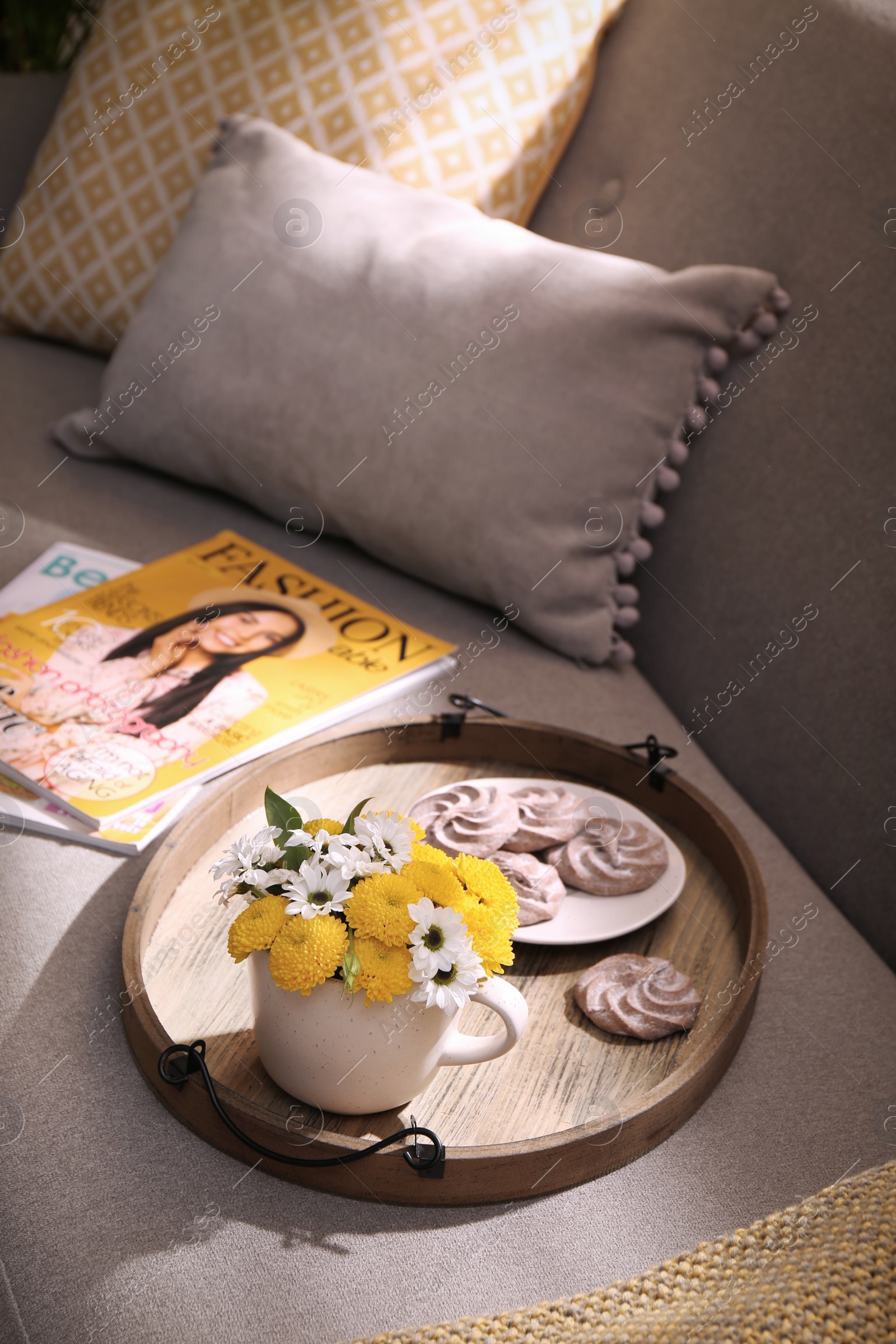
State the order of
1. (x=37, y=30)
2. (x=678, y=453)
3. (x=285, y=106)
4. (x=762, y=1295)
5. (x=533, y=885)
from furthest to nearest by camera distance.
A: (x=37, y=30) < (x=285, y=106) < (x=678, y=453) < (x=533, y=885) < (x=762, y=1295)

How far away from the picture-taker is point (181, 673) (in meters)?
0.94

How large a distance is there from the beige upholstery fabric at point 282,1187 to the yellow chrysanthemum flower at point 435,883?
180 mm

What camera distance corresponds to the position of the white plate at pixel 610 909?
724 mm

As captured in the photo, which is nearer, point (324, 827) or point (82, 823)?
point (324, 827)

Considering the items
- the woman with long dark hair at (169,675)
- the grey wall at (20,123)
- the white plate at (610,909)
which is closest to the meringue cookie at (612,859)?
the white plate at (610,909)

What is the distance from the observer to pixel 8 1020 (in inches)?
25.4

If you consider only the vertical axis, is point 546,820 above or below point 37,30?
above

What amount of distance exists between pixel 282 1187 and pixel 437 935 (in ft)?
0.60

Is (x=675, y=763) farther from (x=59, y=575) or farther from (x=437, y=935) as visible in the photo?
(x=59, y=575)

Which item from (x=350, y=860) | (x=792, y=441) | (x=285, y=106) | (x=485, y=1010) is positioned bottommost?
(x=485, y=1010)

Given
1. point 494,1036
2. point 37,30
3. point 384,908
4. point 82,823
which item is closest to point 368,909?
point 384,908

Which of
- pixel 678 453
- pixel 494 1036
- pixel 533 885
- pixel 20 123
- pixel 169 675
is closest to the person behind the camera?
pixel 494 1036

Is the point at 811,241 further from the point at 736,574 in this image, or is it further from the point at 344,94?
the point at 344,94

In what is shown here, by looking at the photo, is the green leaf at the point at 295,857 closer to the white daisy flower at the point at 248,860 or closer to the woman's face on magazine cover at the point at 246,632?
the white daisy flower at the point at 248,860
